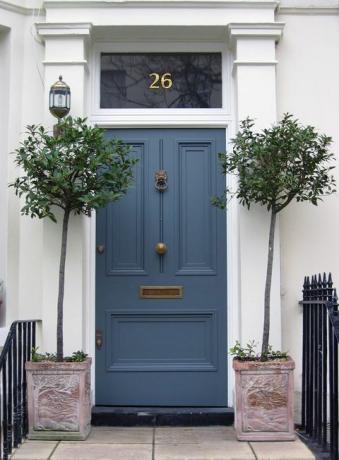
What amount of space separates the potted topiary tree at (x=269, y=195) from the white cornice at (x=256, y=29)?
2.53 ft

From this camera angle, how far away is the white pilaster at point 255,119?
511cm

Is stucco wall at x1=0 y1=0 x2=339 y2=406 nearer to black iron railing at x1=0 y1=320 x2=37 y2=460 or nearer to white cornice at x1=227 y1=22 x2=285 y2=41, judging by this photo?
white cornice at x1=227 y1=22 x2=285 y2=41

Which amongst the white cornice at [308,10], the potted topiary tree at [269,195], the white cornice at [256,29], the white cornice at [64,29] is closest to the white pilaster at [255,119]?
the white cornice at [256,29]

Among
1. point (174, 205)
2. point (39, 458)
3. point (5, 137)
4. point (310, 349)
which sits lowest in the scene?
point (39, 458)

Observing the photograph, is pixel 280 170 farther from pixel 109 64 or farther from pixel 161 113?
pixel 109 64

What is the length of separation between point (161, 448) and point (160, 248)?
163 centimetres

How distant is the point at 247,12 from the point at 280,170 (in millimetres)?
1528

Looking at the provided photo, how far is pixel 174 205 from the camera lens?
5.45m

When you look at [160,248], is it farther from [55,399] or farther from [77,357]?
[55,399]

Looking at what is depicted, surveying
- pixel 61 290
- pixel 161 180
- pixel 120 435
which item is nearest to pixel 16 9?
pixel 161 180

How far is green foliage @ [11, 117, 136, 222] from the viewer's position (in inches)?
181

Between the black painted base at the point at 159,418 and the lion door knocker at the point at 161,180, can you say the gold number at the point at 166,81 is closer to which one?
the lion door knocker at the point at 161,180

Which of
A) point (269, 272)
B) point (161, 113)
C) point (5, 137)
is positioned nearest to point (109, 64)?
point (161, 113)

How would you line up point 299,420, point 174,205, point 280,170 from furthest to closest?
point 174,205 < point 299,420 < point 280,170
